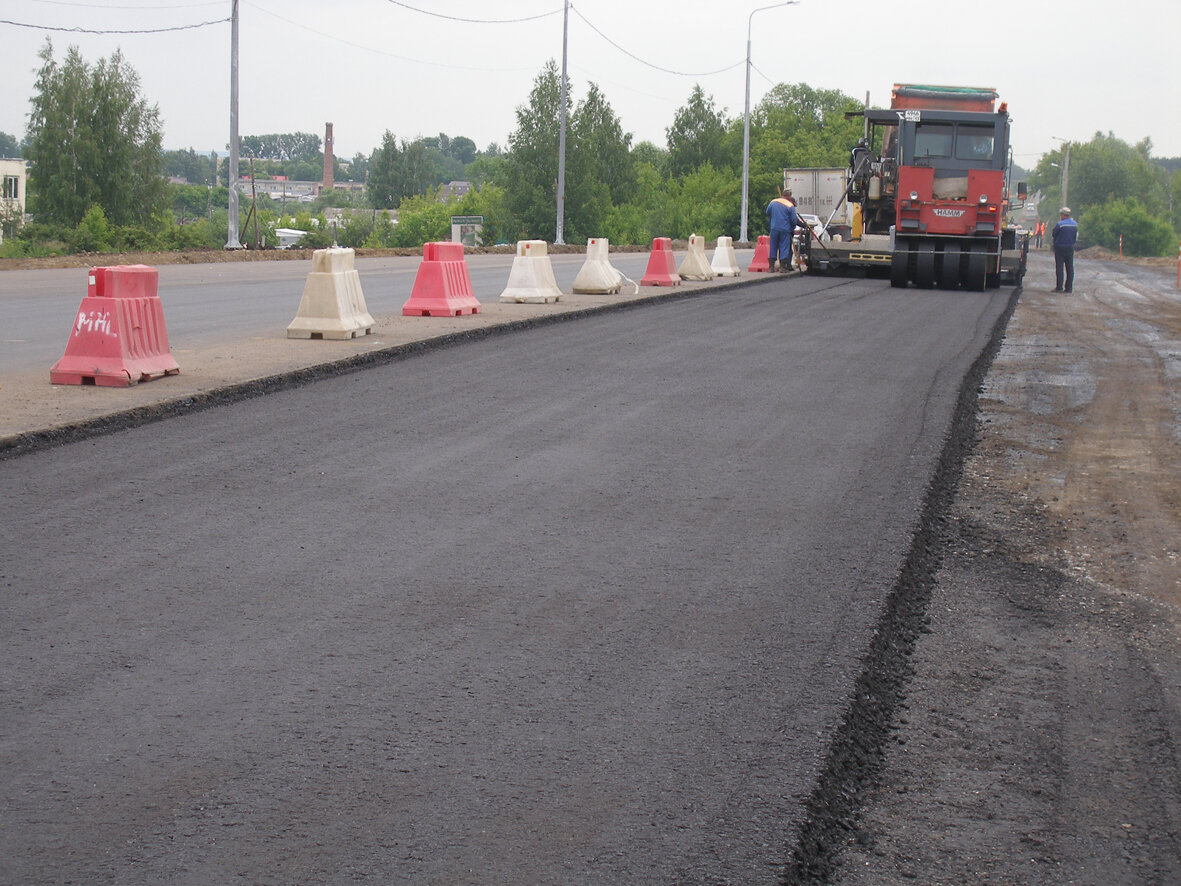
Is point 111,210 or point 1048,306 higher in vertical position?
point 111,210

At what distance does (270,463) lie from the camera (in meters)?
7.37

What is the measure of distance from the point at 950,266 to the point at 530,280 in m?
10.1

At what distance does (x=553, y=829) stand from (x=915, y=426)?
252 inches

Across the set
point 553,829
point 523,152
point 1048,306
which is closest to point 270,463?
point 553,829

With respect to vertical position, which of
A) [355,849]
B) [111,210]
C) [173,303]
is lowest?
[355,849]

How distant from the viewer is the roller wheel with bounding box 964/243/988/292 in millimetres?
24666

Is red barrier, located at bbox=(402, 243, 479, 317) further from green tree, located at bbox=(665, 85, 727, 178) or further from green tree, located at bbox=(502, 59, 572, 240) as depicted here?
green tree, located at bbox=(665, 85, 727, 178)

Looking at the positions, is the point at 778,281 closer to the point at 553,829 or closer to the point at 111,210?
the point at 553,829

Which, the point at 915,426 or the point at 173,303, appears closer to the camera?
the point at 915,426

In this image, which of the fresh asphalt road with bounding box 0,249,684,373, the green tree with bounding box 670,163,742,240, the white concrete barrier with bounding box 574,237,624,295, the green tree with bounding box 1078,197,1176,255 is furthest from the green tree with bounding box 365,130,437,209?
the white concrete barrier with bounding box 574,237,624,295

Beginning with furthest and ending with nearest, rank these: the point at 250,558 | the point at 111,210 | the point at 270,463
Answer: the point at 111,210 < the point at 270,463 < the point at 250,558

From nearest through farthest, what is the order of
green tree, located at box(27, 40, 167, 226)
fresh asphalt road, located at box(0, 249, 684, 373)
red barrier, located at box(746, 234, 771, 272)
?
fresh asphalt road, located at box(0, 249, 684, 373) < red barrier, located at box(746, 234, 771, 272) < green tree, located at box(27, 40, 167, 226)

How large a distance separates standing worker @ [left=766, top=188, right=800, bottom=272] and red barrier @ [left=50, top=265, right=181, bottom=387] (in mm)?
19915

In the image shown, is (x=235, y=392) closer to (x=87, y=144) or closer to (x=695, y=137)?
(x=87, y=144)
